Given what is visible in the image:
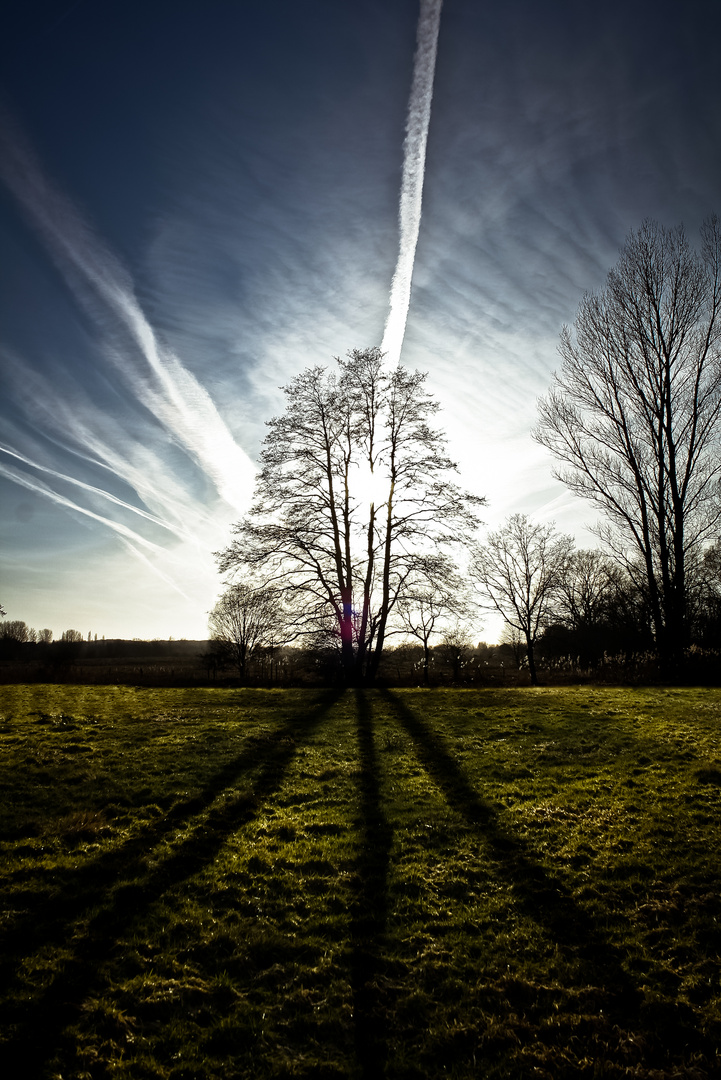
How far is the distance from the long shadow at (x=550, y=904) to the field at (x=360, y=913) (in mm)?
28

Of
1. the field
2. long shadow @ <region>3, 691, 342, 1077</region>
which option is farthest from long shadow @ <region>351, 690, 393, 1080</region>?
long shadow @ <region>3, 691, 342, 1077</region>

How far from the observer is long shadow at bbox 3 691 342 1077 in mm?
3387

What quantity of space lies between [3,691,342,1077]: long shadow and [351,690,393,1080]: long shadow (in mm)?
1762

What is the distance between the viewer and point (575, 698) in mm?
17156

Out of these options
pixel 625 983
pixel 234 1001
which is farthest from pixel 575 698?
pixel 234 1001

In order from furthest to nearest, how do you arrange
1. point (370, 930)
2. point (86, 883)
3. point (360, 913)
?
1. point (86, 883)
2. point (360, 913)
3. point (370, 930)

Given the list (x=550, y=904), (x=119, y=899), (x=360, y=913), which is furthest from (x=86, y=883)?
(x=550, y=904)

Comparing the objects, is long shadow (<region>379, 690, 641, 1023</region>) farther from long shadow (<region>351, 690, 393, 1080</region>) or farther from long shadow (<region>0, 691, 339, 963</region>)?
long shadow (<region>0, 691, 339, 963</region>)

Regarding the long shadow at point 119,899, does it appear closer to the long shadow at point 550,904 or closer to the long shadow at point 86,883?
the long shadow at point 86,883

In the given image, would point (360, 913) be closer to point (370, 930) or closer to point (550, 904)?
point (370, 930)

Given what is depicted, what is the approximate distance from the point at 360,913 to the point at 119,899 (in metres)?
2.42

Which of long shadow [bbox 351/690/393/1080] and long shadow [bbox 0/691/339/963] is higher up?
long shadow [bbox 0/691/339/963]

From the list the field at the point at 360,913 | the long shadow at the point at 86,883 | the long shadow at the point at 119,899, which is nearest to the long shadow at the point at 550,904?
the field at the point at 360,913

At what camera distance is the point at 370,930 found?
4.73 m
